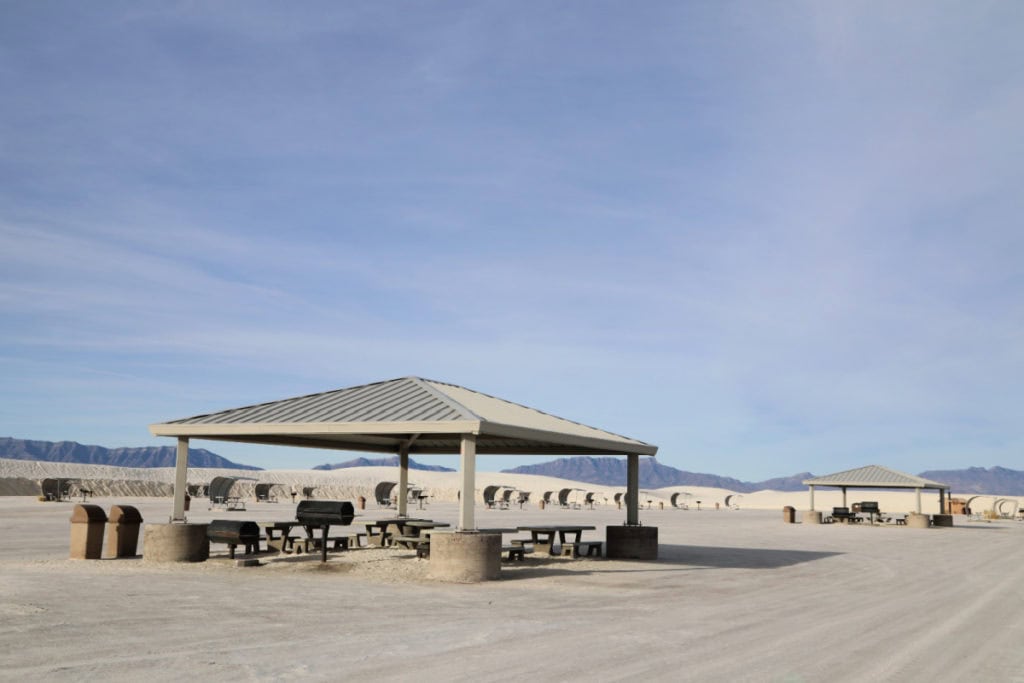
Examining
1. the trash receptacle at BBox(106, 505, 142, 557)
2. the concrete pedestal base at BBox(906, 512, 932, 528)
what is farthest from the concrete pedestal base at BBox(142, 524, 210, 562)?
the concrete pedestal base at BBox(906, 512, 932, 528)

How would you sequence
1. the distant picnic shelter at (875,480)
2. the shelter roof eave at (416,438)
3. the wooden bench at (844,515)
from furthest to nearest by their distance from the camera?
the wooden bench at (844,515) < the distant picnic shelter at (875,480) < the shelter roof eave at (416,438)

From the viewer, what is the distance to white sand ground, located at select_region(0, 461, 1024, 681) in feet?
24.0

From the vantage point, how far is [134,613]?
31.9 feet

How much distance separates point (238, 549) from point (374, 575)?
6.12m

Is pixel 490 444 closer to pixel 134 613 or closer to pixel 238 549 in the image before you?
pixel 238 549

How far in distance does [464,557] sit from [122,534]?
662 cm

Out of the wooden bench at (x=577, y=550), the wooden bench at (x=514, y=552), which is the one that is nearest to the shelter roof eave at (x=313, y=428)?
the wooden bench at (x=514, y=552)

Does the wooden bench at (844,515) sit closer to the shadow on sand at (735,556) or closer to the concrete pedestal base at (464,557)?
the shadow on sand at (735,556)

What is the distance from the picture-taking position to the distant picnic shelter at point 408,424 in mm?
13992

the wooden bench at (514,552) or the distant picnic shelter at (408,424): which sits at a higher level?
the distant picnic shelter at (408,424)

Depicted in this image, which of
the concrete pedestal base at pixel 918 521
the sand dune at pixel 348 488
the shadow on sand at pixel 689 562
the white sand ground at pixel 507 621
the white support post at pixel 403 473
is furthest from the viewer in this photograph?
the sand dune at pixel 348 488

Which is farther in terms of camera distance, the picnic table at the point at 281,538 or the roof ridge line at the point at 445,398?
the picnic table at the point at 281,538

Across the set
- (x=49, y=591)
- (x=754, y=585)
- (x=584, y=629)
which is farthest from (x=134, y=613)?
(x=754, y=585)

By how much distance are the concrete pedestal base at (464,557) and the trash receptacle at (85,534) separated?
19.3 feet
